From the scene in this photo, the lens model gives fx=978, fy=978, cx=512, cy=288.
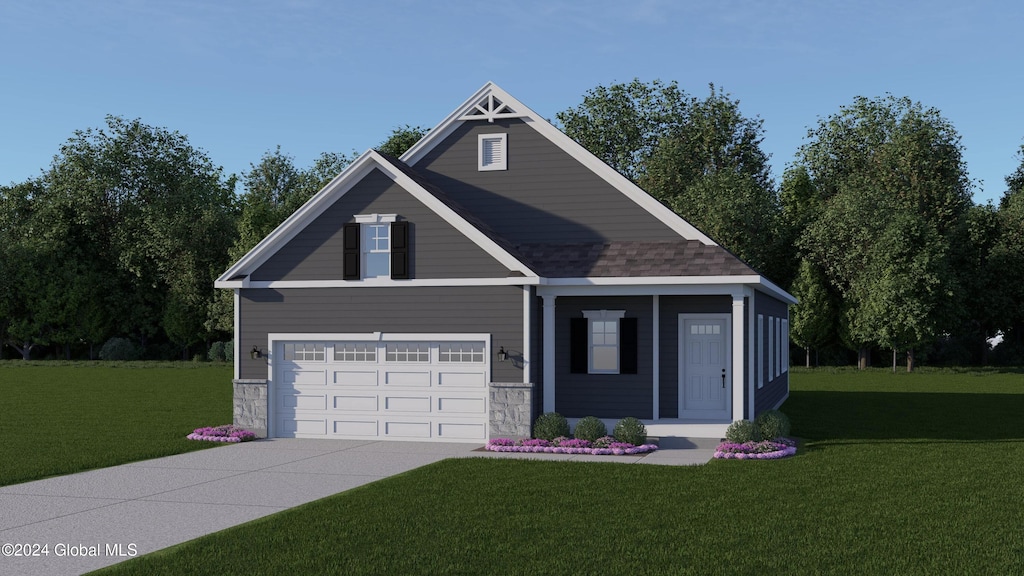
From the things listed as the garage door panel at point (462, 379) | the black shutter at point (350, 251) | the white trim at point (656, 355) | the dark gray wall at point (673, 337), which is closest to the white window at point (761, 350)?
the dark gray wall at point (673, 337)

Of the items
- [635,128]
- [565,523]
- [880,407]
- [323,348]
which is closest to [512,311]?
[323,348]

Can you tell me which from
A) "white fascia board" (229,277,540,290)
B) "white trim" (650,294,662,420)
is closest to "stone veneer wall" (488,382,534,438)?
"white fascia board" (229,277,540,290)

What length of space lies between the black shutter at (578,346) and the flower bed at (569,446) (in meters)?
2.49

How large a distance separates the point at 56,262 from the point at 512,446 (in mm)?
52168

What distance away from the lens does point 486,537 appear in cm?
1069

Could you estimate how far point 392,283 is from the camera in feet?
67.1

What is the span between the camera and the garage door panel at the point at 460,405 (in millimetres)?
20000

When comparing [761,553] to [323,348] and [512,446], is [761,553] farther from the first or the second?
[323,348]

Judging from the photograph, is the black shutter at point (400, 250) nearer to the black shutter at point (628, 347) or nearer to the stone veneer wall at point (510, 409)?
the stone veneer wall at point (510, 409)

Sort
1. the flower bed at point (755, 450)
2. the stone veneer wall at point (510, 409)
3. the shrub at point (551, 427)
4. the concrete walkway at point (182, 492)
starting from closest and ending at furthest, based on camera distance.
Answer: the concrete walkway at point (182, 492) → the flower bed at point (755, 450) → the shrub at point (551, 427) → the stone veneer wall at point (510, 409)

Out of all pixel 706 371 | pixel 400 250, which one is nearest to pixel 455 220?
pixel 400 250

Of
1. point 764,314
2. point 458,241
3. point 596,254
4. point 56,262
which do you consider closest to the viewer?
point 458,241

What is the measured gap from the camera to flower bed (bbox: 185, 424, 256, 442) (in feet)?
66.4

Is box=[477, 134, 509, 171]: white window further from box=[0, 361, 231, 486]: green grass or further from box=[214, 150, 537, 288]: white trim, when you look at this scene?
box=[0, 361, 231, 486]: green grass
